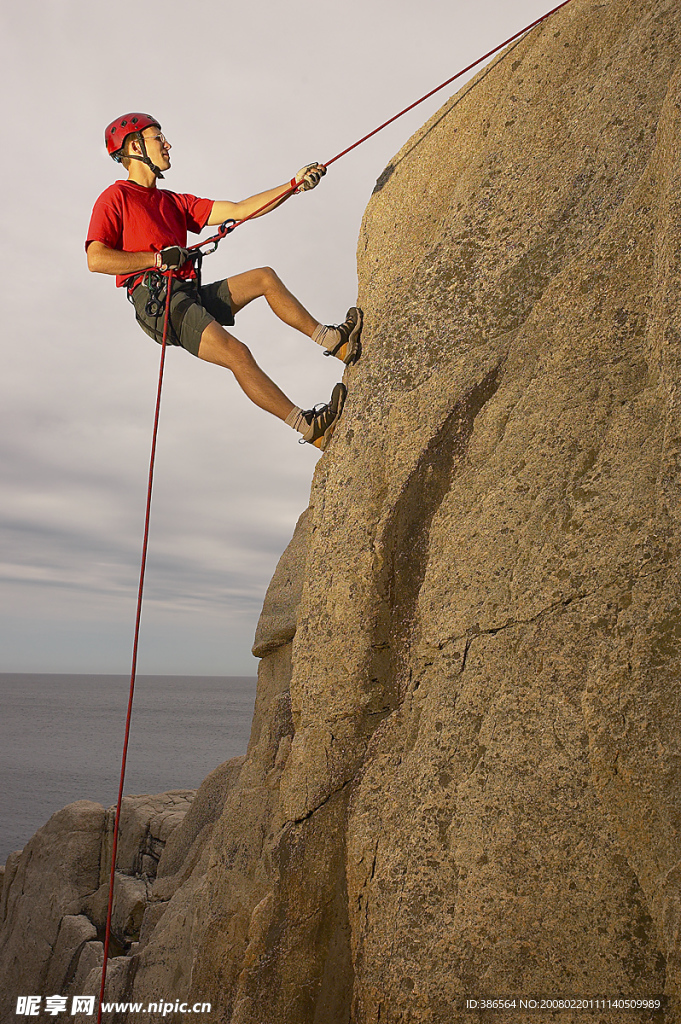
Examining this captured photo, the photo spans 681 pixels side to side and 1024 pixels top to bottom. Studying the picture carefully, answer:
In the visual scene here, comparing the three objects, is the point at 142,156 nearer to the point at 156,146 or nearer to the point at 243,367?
the point at 156,146

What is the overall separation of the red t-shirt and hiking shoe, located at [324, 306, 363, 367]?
141cm

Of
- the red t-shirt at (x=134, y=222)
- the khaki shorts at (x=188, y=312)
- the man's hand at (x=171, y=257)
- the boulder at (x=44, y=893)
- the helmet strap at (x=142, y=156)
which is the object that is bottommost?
the boulder at (x=44, y=893)

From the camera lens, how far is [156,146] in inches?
226

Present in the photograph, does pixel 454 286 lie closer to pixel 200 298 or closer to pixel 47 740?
pixel 200 298

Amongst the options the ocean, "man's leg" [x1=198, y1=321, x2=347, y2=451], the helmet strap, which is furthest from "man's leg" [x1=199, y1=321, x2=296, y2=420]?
the ocean

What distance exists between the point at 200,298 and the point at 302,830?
3.80 m

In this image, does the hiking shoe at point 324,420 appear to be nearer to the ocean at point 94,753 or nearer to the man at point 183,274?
the man at point 183,274

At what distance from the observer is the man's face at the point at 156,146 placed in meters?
5.71

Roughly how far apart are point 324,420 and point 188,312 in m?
1.41

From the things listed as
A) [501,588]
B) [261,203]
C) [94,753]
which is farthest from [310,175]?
[94,753]

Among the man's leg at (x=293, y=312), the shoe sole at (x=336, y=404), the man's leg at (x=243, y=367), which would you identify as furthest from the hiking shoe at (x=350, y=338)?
the man's leg at (x=243, y=367)

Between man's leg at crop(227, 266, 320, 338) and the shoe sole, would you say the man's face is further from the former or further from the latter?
the shoe sole

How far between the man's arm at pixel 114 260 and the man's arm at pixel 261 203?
87 cm

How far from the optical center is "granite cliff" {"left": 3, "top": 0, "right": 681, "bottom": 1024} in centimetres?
307
